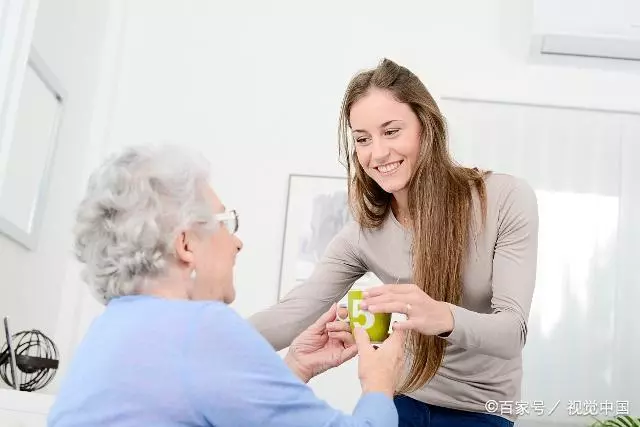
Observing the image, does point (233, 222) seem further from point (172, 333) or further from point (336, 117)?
point (336, 117)

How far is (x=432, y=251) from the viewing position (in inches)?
62.4

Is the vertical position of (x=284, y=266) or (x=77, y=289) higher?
(x=284, y=266)

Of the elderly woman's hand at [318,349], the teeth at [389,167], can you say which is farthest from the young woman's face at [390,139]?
the elderly woman's hand at [318,349]

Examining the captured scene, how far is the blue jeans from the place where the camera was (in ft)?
4.96

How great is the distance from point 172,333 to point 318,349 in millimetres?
605

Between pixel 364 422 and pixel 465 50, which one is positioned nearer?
pixel 364 422

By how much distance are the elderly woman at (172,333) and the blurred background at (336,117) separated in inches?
91.8

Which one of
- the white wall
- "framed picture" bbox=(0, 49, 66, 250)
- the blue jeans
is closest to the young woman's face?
the blue jeans

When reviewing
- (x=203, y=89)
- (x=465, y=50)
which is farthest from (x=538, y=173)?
(x=203, y=89)

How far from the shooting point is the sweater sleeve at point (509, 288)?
1340 mm

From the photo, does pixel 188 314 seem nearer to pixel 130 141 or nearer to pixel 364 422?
→ pixel 364 422

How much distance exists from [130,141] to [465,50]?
1.84 metres

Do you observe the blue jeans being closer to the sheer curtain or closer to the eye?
the eye

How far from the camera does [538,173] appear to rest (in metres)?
3.80
